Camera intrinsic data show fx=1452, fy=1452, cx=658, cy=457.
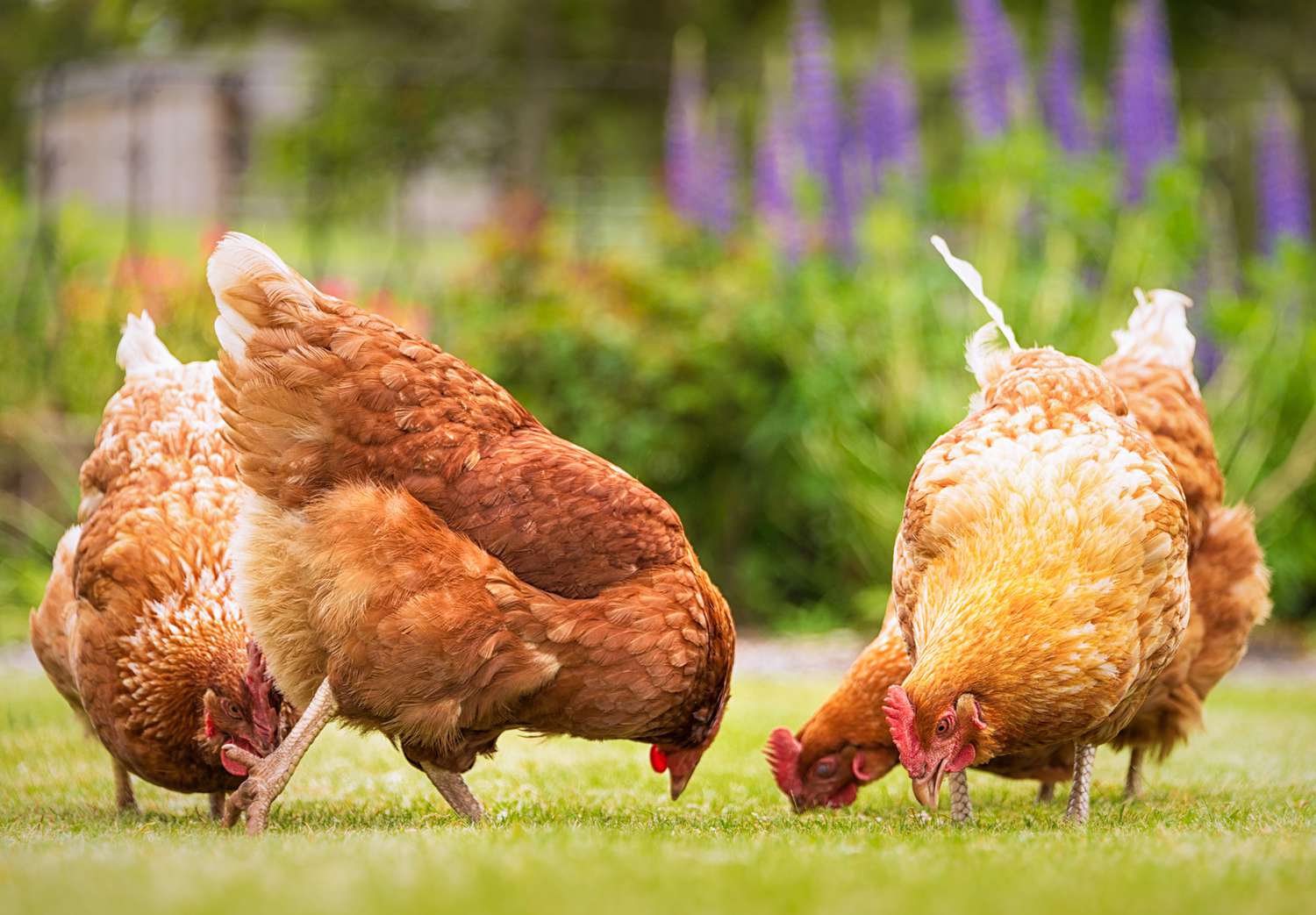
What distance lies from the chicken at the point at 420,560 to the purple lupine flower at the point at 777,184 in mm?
5472

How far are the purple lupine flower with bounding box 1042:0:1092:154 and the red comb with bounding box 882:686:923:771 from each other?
6.22 m

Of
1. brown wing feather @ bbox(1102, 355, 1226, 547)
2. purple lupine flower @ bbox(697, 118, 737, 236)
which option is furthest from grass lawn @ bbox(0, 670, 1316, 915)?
purple lupine flower @ bbox(697, 118, 737, 236)

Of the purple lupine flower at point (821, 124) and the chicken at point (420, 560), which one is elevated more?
the purple lupine flower at point (821, 124)

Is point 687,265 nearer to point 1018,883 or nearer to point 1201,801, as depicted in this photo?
point 1201,801

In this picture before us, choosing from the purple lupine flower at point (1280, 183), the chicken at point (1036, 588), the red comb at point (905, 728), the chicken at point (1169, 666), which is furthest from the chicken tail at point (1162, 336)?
the purple lupine flower at point (1280, 183)

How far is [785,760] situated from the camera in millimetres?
4992

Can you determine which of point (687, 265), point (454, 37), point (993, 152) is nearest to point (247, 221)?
point (454, 37)

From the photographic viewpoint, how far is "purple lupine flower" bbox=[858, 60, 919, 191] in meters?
9.62

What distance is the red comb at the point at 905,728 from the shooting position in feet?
13.2

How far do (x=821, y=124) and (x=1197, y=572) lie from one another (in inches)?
211

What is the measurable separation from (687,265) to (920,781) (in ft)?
21.7

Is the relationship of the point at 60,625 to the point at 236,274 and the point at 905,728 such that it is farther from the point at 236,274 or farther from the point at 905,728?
the point at 905,728

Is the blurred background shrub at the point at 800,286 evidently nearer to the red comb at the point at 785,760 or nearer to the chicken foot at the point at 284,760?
the red comb at the point at 785,760

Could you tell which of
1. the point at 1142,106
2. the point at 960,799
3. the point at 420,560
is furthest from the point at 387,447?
the point at 1142,106
